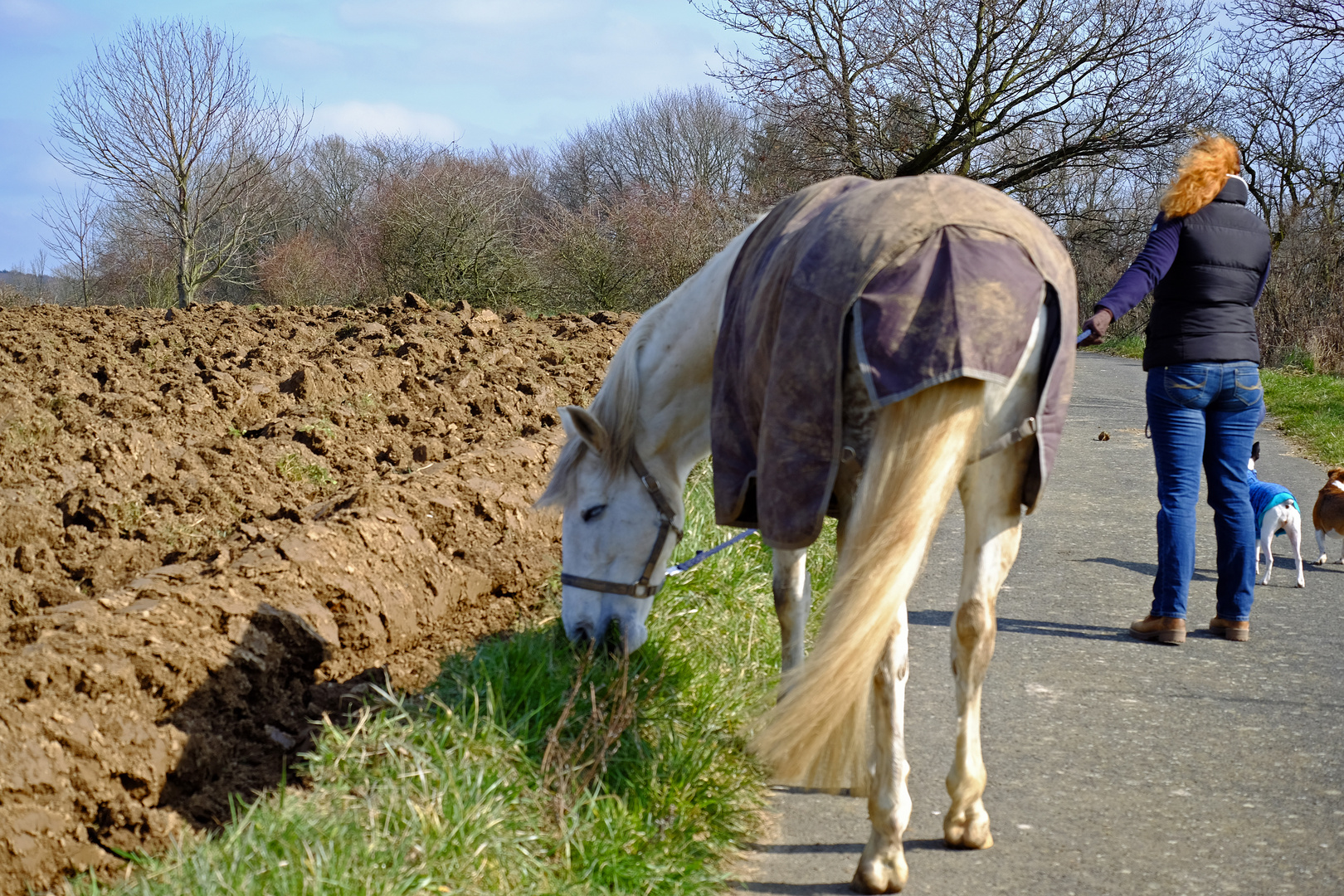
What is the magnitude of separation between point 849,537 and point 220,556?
8.81 ft

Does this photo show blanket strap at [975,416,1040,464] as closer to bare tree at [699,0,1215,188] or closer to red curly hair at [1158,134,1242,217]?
red curly hair at [1158,134,1242,217]

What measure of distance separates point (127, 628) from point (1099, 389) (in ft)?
51.2

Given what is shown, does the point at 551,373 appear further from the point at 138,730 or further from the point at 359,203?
the point at 359,203

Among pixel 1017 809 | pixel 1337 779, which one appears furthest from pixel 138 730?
pixel 1337 779

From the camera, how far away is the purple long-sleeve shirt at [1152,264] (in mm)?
4543

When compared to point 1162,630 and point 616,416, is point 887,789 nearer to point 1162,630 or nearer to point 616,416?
point 616,416

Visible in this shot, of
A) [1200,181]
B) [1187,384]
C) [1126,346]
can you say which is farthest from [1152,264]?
[1126,346]

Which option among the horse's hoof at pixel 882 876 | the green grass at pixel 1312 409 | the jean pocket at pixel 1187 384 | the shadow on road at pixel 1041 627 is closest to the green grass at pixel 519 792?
the horse's hoof at pixel 882 876

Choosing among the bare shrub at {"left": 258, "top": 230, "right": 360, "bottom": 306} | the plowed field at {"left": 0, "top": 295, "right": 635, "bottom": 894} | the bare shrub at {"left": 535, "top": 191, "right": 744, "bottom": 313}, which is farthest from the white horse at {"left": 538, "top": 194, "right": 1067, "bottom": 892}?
the bare shrub at {"left": 258, "top": 230, "right": 360, "bottom": 306}

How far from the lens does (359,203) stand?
114 feet

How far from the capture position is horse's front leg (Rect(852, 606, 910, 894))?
2.85 meters

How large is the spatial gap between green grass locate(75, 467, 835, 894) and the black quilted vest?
251 centimetres

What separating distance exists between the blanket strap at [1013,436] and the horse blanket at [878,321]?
24mm

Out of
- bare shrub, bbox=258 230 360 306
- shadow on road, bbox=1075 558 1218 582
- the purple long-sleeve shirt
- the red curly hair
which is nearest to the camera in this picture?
the purple long-sleeve shirt
